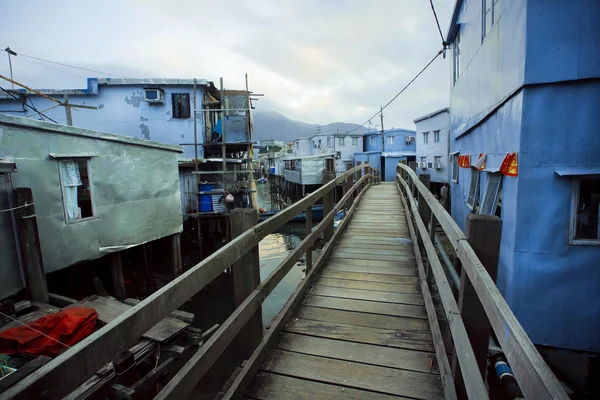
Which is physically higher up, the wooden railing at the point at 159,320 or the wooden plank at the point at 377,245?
the wooden railing at the point at 159,320

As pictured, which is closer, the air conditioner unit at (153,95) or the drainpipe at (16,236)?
the drainpipe at (16,236)

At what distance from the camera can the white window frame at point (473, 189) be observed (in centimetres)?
850

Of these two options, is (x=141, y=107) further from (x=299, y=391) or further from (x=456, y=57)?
(x=299, y=391)

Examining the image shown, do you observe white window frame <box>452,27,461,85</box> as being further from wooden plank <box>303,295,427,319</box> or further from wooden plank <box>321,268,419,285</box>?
wooden plank <box>303,295,427,319</box>

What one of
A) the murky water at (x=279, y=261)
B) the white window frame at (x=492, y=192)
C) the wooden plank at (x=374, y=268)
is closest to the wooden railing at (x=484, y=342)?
the wooden plank at (x=374, y=268)

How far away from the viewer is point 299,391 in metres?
2.30

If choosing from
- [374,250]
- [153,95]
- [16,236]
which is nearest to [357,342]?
[374,250]

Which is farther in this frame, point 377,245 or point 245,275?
point 377,245

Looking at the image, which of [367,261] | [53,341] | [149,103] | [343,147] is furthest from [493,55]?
[343,147]

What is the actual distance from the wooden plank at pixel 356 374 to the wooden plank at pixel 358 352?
6 centimetres

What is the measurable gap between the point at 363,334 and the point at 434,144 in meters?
25.8

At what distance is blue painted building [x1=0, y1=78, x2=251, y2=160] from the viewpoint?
669 inches

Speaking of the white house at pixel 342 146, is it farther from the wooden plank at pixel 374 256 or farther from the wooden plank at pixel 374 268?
the wooden plank at pixel 374 268

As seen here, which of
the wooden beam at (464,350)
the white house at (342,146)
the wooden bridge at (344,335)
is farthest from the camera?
the white house at (342,146)
